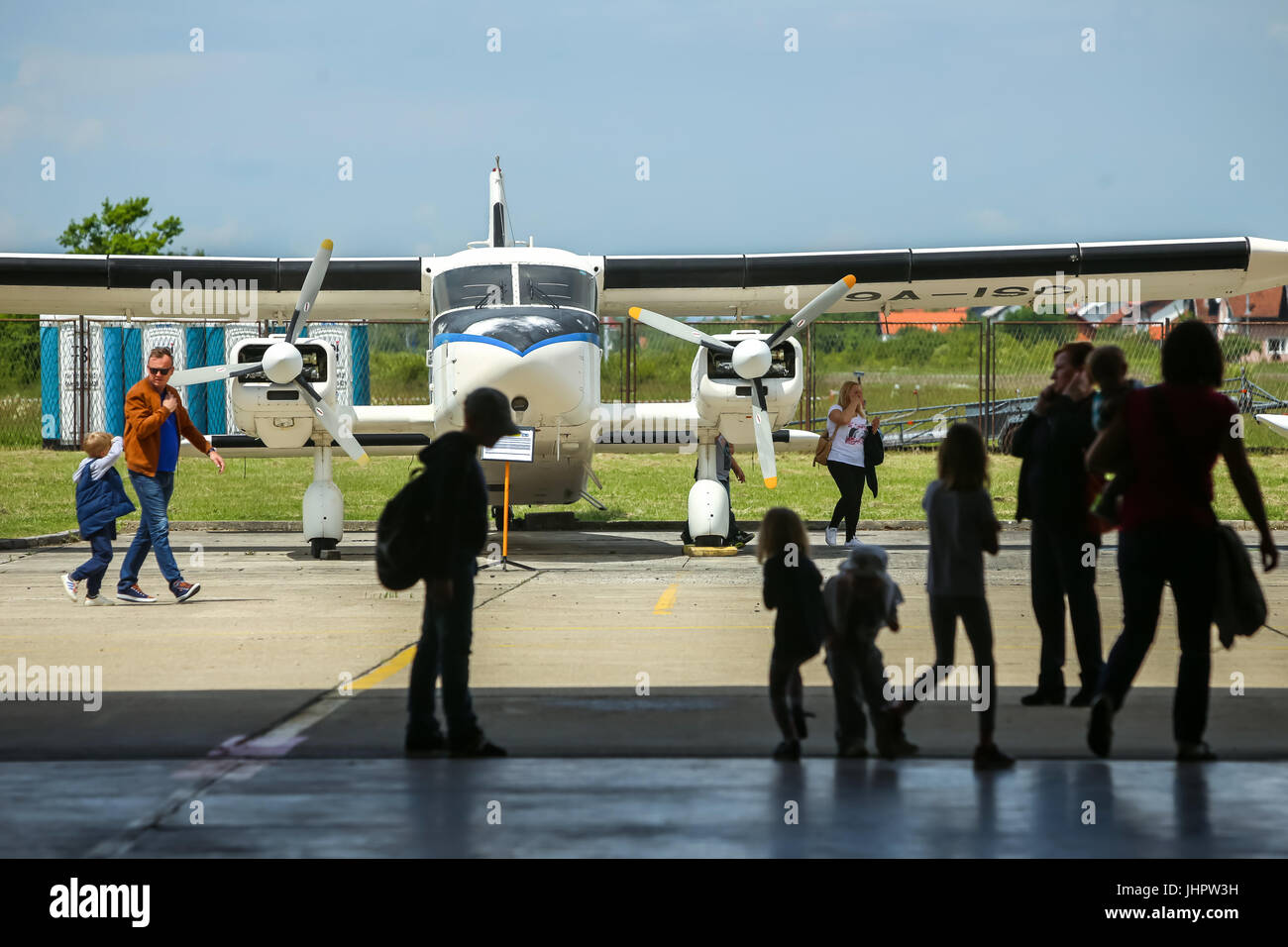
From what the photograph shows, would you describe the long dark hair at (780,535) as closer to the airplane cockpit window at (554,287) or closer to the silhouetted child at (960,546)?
the silhouetted child at (960,546)

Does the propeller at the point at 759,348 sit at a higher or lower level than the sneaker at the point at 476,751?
higher

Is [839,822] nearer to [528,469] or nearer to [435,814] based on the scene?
[435,814]

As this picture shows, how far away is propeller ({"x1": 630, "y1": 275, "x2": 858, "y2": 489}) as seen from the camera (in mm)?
14914

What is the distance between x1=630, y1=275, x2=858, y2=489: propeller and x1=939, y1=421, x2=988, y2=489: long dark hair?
28.3 ft

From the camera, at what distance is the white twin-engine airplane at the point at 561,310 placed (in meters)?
14.5

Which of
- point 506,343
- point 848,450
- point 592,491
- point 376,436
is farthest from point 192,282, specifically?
point 592,491

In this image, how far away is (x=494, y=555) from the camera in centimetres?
1502

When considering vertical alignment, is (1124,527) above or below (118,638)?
above

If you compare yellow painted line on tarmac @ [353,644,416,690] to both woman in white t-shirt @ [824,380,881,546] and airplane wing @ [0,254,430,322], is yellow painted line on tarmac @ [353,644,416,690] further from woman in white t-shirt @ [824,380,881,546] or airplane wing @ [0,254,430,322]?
airplane wing @ [0,254,430,322]

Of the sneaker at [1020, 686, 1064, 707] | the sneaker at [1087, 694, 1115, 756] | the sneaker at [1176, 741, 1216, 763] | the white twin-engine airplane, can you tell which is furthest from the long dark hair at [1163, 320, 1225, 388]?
the white twin-engine airplane

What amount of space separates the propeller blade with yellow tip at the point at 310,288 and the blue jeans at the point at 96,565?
4.64 m

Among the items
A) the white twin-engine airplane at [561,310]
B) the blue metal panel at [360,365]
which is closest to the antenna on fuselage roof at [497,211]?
the white twin-engine airplane at [561,310]

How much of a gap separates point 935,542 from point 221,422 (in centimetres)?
2677
